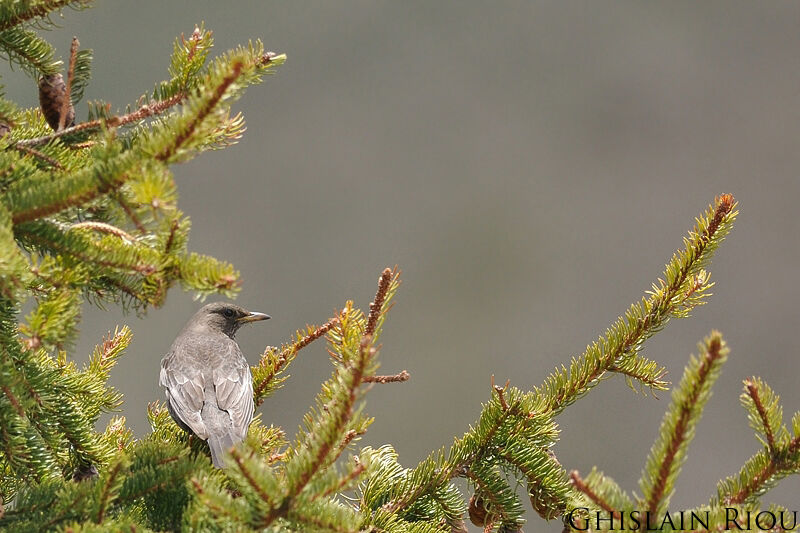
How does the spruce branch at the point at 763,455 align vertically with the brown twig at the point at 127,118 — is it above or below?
below

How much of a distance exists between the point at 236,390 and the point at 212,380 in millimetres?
248

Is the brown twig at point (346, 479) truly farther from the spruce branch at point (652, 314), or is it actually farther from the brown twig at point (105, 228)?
the spruce branch at point (652, 314)

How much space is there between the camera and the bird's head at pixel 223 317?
104 inches

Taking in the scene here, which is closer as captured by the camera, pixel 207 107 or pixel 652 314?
pixel 207 107

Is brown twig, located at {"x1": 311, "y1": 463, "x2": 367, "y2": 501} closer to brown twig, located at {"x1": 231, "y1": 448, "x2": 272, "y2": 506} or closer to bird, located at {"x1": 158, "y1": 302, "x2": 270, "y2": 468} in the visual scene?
brown twig, located at {"x1": 231, "y1": 448, "x2": 272, "y2": 506}

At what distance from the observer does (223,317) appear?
8.82ft

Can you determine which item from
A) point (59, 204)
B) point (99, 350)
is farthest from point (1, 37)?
point (99, 350)

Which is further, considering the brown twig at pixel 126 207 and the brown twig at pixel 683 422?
the brown twig at pixel 126 207

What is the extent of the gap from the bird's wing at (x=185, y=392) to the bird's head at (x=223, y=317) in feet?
0.82

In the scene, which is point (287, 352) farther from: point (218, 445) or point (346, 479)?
point (346, 479)

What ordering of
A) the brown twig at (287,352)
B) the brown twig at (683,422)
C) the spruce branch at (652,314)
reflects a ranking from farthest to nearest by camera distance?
the brown twig at (287,352) < the spruce branch at (652,314) < the brown twig at (683,422)

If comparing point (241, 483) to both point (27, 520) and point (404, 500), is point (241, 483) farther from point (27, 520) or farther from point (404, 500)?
point (404, 500)

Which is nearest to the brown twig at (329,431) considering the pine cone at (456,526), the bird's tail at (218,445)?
the pine cone at (456,526)

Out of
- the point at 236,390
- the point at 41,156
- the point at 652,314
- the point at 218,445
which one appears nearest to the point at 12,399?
the point at 41,156
